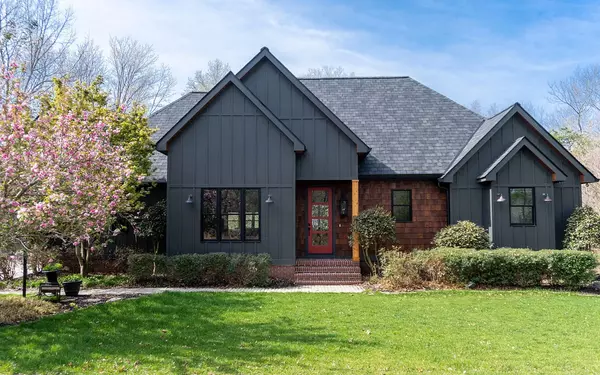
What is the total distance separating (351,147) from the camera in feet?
47.7

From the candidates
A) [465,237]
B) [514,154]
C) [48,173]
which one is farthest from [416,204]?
[48,173]

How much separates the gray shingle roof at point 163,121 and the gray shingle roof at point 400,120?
17.7 feet

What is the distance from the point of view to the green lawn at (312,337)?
5.63m

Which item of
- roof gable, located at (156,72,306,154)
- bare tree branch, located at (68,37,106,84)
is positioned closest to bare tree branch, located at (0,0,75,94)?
bare tree branch, located at (68,37,106,84)

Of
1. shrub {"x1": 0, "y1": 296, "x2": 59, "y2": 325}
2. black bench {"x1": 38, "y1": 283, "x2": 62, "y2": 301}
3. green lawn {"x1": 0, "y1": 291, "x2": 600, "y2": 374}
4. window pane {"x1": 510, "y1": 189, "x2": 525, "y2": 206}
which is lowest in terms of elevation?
green lawn {"x1": 0, "y1": 291, "x2": 600, "y2": 374}

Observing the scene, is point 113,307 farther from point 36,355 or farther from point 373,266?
point 373,266

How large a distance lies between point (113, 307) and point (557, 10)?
18.0m

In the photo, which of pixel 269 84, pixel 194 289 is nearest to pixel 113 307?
pixel 194 289

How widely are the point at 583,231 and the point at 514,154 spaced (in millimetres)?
3262

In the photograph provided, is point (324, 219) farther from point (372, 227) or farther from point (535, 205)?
point (535, 205)

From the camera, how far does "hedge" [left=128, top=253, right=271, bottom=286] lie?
41.7 feet

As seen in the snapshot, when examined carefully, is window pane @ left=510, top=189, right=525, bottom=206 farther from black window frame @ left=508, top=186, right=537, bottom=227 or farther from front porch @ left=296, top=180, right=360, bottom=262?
front porch @ left=296, top=180, right=360, bottom=262

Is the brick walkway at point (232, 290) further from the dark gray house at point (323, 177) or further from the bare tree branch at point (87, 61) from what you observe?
the bare tree branch at point (87, 61)

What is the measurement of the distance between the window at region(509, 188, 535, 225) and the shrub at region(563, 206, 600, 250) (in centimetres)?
141
